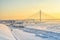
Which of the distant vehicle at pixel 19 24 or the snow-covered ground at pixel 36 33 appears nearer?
the snow-covered ground at pixel 36 33

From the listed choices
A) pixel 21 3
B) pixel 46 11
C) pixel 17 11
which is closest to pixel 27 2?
pixel 21 3

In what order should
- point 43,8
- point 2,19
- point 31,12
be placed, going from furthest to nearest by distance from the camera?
1. point 43,8
2. point 31,12
3. point 2,19

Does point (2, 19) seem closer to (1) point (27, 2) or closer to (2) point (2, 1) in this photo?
(2) point (2, 1)

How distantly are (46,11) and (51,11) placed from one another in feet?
0.59

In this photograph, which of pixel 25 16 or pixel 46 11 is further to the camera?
pixel 46 11

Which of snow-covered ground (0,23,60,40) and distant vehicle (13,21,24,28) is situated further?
distant vehicle (13,21,24,28)

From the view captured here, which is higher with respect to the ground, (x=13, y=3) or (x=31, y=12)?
(x=13, y=3)

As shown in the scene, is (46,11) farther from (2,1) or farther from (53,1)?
(2,1)

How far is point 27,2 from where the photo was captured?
419 cm

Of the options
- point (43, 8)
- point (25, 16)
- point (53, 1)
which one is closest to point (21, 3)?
point (25, 16)

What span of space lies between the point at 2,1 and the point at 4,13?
391 mm

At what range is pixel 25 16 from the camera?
403 cm

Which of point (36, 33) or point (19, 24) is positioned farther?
point (19, 24)

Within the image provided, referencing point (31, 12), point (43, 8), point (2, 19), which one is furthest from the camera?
point (43, 8)
